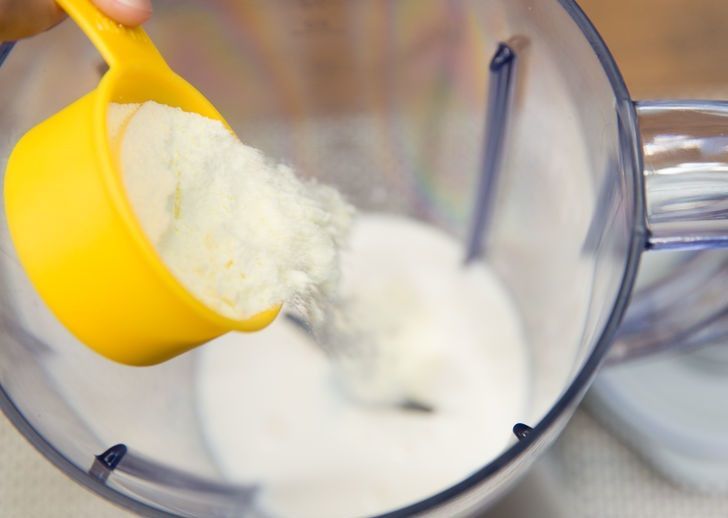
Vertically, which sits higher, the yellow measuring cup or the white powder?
the white powder

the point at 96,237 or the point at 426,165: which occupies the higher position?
the point at 426,165

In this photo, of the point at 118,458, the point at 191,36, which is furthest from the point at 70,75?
the point at 118,458

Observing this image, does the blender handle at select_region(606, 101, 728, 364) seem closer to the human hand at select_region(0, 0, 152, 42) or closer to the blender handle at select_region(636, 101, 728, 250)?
the blender handle at select_region(636, 101, 728, 250)

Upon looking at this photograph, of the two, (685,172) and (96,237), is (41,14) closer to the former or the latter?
(96,237)

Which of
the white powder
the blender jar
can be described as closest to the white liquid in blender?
the blender jar

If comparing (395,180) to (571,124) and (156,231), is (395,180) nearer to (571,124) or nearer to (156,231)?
(571,124)

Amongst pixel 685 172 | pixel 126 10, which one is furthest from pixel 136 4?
pixel 685 172

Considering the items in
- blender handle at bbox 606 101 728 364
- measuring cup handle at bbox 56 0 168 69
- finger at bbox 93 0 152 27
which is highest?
blender handle at bbox 606 101 728 364
